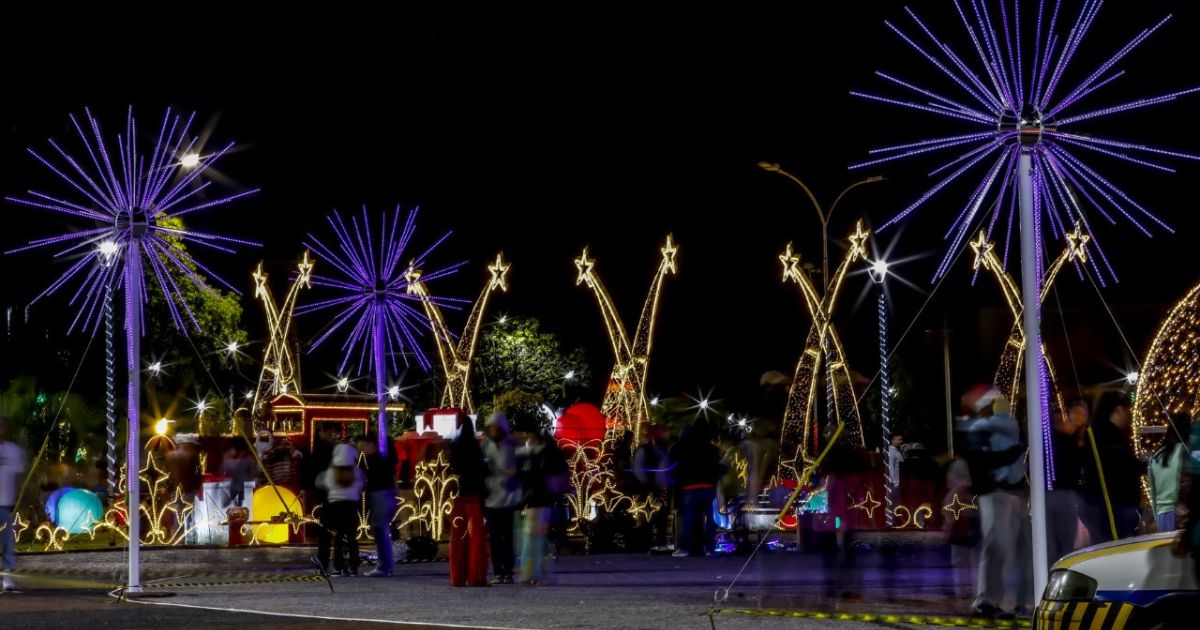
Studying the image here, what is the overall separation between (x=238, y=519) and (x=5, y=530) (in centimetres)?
851

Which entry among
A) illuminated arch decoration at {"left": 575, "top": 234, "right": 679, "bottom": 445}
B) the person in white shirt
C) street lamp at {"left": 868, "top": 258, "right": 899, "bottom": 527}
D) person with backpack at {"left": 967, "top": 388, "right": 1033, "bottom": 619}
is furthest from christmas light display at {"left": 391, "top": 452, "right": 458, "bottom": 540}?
person with backpack at {"left": 967, "top": 388, "right": 1033, "bottom": 619}

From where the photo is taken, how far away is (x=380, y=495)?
18844mm

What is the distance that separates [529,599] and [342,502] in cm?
464

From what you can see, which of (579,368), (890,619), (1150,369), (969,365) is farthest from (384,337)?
(969,365)

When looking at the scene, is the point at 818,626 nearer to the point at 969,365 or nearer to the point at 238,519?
the point at 238,519

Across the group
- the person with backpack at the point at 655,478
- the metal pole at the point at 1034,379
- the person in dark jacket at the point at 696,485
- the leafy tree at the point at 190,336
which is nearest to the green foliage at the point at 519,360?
the leafy tree at the point at 190,336

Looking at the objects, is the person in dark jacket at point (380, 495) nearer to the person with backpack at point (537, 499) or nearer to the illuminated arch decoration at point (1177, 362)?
the person with backpack at point (537, 499)

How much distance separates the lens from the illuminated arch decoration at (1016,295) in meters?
12.0

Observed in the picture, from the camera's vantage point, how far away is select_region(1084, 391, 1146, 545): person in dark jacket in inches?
512

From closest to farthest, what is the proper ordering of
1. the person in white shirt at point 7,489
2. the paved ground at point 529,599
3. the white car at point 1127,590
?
the white car at point 1127,590 → the paved ground at point 529,599 → the person in white shirt at point 7,489

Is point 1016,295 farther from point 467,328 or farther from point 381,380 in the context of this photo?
point 467,328

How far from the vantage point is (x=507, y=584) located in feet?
54.5

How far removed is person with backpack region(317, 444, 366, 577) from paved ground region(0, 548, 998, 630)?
1.86 ft

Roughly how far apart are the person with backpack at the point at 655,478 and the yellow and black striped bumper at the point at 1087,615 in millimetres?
14628
